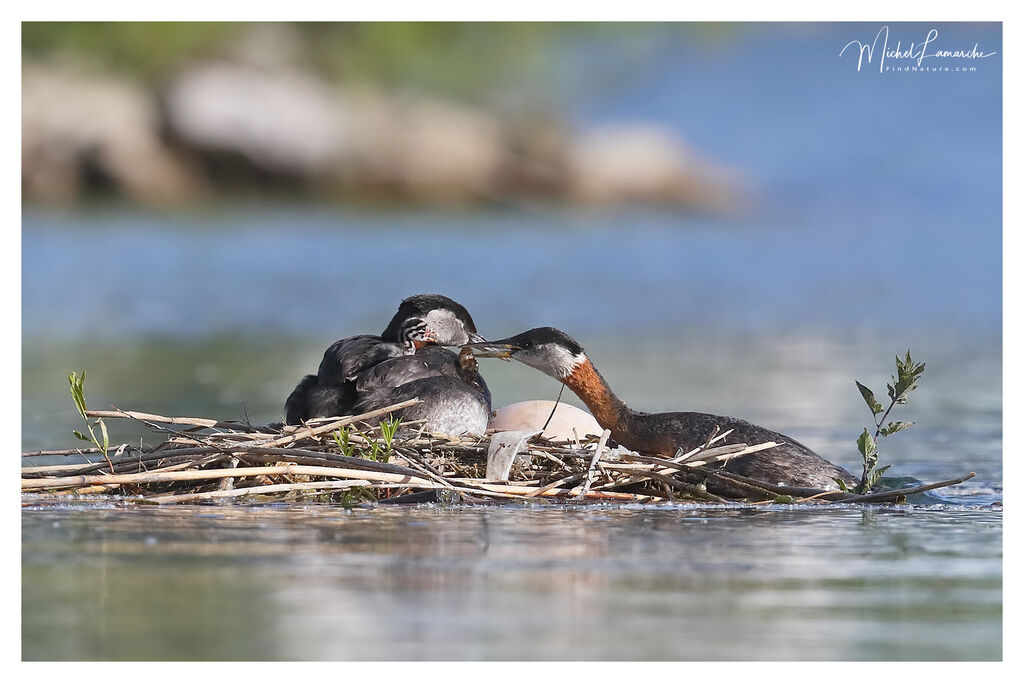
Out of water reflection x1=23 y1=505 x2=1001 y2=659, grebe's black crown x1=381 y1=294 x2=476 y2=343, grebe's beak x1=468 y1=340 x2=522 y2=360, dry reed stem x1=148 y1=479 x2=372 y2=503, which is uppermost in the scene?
grebe's black crown x1=381 y1=294 x2=476 y2=343

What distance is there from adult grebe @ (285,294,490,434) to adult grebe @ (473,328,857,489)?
0.28 metres

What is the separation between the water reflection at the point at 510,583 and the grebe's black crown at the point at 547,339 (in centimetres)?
134

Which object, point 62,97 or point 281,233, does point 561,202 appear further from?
point 62,97

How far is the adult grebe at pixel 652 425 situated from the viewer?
7840 mm

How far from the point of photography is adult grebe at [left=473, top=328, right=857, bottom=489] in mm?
7840

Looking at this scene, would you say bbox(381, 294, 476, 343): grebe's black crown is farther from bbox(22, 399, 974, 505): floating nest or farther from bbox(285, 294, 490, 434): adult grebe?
bbox(22, 399, 974, 505): floating nest

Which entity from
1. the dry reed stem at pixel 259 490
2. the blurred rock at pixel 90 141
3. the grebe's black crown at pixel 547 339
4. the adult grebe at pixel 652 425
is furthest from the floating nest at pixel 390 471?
the blurred rock at pixel 90 141

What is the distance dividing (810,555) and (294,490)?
2.40 meters

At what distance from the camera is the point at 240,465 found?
7.43m

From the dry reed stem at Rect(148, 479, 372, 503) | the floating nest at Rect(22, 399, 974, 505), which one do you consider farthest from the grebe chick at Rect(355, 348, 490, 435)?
the dry reed stem at Rect(148, 479, 372, 503)

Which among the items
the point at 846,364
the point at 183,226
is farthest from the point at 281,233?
the point at 846,364

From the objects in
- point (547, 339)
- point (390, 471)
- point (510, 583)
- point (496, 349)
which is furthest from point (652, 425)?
point (510, 583)

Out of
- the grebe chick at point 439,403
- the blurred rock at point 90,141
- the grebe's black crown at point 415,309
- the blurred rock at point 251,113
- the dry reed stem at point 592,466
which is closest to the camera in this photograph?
the dry reed stem at point 592,466

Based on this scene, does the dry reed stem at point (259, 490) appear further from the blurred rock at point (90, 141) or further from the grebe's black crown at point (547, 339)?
the blurred rock at point (90, 141)
